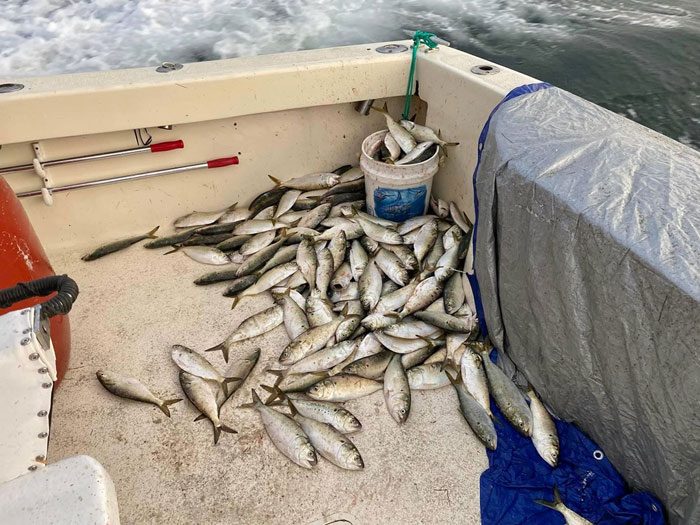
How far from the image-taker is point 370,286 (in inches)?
116

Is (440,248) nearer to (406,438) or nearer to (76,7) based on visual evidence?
(406,438)

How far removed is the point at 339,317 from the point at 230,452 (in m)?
0.88

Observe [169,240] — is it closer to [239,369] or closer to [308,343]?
[239,369]

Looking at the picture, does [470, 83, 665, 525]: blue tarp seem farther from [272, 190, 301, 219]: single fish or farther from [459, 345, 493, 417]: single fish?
[272, 190, 301, 219]: single fish

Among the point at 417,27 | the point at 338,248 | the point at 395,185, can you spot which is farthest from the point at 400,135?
the point at 417,27

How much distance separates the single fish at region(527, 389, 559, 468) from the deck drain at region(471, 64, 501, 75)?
174 centimetres

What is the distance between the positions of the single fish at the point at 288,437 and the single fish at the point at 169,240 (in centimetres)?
147

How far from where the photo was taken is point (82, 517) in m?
1.15

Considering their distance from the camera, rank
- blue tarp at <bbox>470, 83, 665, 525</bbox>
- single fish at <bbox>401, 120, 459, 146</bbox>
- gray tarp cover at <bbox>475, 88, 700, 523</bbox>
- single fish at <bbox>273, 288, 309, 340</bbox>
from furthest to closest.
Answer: single fish at <bbox>401, 120, 459, 146</bbox>
single fish at <bbox>273, 288, 309, 340</bbox>
blue tarp at <bbox>470, 83, 665, 525</bbox>
gray tarp cover at <bbox>475, 88, 700, 523</bbox>

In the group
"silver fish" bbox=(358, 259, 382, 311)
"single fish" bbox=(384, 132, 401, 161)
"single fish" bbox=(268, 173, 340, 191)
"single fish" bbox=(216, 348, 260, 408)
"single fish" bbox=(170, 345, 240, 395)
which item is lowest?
"single fish" bbox=(216, 348, 260, 408)

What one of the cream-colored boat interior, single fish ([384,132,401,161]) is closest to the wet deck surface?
the cream-colored boat interior

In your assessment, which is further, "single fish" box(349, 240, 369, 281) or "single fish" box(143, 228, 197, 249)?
"single fish" box(143, 228, 197, 249)

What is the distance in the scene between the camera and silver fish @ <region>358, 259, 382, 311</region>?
2.89 metres

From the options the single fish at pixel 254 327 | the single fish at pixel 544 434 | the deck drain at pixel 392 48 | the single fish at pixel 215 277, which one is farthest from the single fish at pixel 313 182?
the single fish at pixel 544 434
